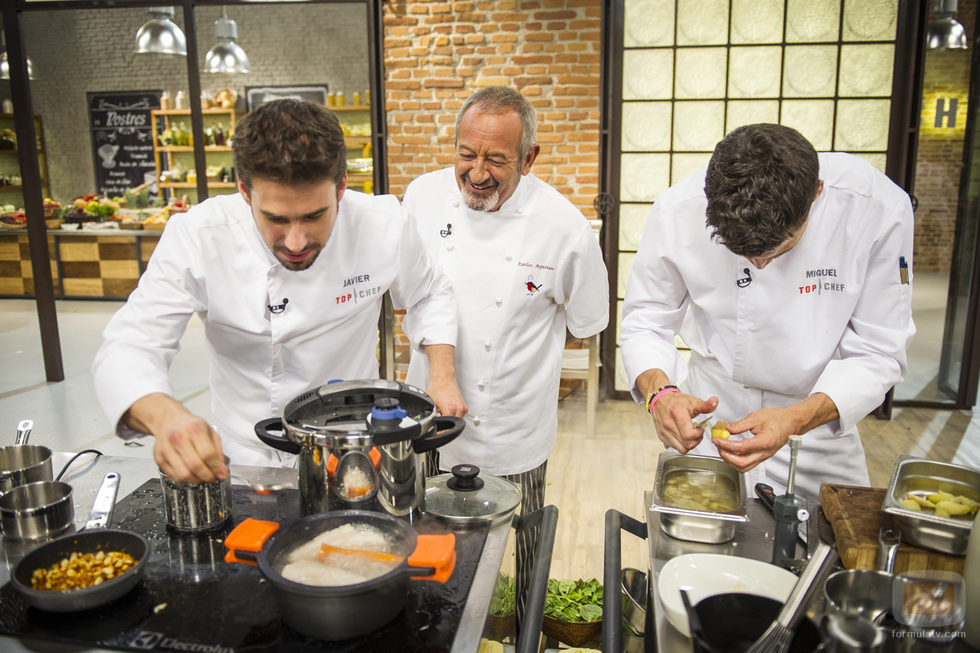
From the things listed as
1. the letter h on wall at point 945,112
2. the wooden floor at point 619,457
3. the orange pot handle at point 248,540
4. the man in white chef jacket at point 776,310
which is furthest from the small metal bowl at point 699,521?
the letter h on wall at point 945,112

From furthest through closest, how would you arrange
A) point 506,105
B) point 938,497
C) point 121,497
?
point 506,105 < point 121,497 < point 938,497

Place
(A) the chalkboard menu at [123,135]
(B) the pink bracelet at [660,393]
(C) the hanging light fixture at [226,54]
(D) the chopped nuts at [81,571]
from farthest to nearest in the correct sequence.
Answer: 1. (A) the chalkboard menu at [123,135]
2. (C) the hanging light fixture at [226,54]
3. (B) the pink bracelet at [660,393]
4. (D) the chopped nuts at [81,571]

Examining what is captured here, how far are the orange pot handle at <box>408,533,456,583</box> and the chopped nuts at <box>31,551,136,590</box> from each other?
0.44m

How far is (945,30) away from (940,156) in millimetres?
737

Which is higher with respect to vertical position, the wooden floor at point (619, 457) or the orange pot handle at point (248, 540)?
the orange pot handle at point (248, 540)

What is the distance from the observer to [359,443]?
111cm

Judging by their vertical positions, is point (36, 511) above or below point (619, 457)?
above

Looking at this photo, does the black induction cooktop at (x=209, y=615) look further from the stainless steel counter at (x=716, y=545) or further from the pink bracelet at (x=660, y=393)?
the pink bracelet at (x=660, y=393)

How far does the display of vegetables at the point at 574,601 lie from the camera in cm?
185

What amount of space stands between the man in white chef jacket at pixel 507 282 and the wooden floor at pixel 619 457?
2.31 ft

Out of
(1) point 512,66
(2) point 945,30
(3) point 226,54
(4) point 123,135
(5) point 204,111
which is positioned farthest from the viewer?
(4) point 123,135

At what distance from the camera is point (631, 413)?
15.6 ft

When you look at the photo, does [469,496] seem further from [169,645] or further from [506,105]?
[506,105]

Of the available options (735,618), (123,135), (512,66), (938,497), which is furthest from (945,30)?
(123,135)
